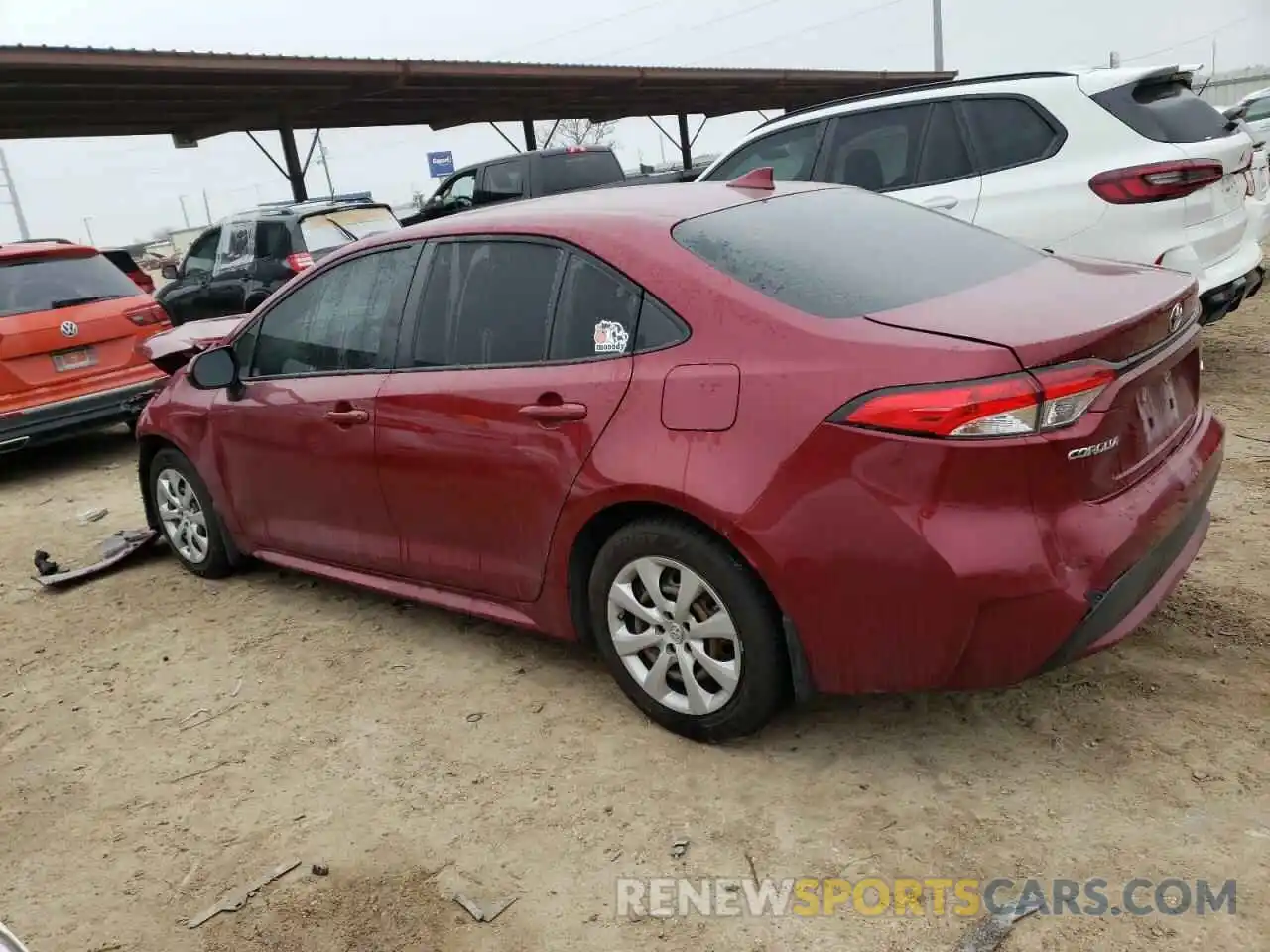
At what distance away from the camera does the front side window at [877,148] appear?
5.98 m

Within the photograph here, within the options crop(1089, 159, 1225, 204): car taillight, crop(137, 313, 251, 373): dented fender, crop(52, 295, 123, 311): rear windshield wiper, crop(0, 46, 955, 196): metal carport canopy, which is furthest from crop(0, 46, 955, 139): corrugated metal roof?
crop(1089, 159, 1225, 204): car taillight

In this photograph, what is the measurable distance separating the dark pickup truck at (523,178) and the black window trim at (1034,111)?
6431 mm

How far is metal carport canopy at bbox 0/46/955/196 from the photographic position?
12977 millimetres

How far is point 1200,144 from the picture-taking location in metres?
5.19

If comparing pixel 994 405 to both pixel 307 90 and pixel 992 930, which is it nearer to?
pixel 992 930

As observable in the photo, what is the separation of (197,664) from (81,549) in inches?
86.2

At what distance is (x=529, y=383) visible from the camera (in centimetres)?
316

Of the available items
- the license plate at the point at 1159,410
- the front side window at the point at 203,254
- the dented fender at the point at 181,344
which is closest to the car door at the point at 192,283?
the front side window at the point at 203,254

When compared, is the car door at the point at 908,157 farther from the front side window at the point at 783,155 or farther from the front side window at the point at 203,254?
the front side window at the point at 203,254

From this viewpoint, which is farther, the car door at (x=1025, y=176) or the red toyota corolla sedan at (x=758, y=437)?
the car door at (x=1025, y=176)

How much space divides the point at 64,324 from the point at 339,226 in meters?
3.76

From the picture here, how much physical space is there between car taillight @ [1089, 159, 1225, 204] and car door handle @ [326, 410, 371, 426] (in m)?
3.89

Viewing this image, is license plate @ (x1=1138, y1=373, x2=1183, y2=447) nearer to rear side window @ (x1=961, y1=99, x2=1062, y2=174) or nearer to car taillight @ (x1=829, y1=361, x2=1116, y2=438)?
car taillight @ (x1=829, y1=361, x2=1116, y2=438)

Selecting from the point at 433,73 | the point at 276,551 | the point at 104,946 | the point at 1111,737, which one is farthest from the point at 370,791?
the point at 433,73
